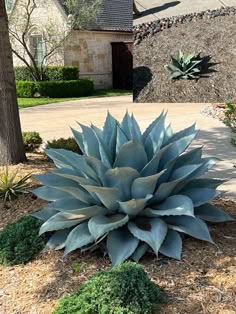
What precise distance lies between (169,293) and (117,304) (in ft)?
1.30

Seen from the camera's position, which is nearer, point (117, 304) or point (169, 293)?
point (117, 304)

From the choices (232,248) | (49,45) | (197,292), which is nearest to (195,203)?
(232,248)

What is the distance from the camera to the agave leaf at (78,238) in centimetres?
307

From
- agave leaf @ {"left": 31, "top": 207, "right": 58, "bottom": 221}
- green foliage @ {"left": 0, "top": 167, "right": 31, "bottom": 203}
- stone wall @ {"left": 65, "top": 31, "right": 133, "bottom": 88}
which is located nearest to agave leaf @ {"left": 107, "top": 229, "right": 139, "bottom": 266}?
agave leaf @ {"left": 31, "top": 207, "right": 58, "bottom": 221}

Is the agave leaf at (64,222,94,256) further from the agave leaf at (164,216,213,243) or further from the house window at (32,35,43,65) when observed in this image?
the house window at (32,35,43,65)

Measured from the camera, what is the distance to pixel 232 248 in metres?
3.23

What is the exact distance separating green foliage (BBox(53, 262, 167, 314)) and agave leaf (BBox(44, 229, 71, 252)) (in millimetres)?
712

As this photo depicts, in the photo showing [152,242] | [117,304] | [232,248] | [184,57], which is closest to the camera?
[117,304]

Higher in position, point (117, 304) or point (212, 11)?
point (212, 11)

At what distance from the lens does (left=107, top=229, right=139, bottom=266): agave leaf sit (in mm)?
2959

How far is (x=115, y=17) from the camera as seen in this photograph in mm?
25141

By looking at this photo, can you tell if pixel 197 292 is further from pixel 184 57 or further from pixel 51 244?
pixel 184 57

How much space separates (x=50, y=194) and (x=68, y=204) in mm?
243

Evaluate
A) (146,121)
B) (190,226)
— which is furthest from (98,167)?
(146,121)
